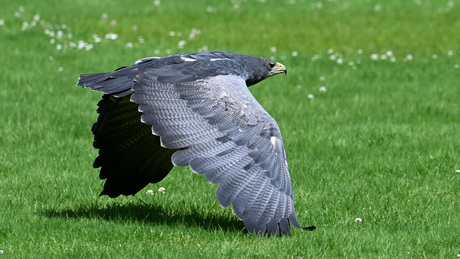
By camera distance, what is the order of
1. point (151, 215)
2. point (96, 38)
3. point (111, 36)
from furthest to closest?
point (111, 36) → point (96, 38) → point (151, 215)

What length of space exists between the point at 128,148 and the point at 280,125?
2.95m

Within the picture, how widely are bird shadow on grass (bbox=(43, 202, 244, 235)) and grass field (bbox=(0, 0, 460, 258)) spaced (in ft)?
0.06

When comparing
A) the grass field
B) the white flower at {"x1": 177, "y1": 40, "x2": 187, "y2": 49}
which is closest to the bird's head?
the grass field

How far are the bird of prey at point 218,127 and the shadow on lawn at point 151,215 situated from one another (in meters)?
0.44

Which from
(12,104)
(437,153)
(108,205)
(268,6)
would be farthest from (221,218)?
(268,6)

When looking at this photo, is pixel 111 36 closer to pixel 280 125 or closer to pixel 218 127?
pixel 280 125

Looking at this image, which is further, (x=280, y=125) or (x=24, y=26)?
(x=24, y=26)

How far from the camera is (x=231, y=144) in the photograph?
214 inches

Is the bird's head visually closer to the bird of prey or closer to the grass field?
the bird of prey

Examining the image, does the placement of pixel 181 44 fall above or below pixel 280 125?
above

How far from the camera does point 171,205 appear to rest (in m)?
6.39

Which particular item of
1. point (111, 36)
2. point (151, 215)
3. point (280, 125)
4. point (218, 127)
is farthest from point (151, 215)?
point (111, 36)

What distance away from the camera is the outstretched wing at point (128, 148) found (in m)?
6.43

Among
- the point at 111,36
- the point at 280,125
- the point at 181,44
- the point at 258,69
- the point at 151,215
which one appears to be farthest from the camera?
the point at 111,36
